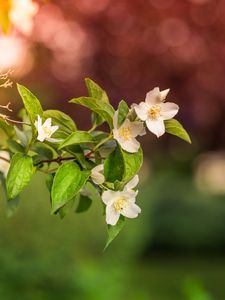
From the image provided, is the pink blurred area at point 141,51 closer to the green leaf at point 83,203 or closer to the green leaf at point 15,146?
the green leaf at point 83,203

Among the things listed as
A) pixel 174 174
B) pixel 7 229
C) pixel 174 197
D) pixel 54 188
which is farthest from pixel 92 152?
pixel 174 174

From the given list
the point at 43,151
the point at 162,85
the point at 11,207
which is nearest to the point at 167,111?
the point at 43,151

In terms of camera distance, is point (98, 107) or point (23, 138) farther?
point (23, 138)

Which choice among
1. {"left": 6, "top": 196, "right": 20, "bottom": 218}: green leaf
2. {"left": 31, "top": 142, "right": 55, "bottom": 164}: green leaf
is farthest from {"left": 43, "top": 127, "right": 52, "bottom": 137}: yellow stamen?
{"left": 6, "top": 196, "right": 20, "bottom": 218}: green leaf

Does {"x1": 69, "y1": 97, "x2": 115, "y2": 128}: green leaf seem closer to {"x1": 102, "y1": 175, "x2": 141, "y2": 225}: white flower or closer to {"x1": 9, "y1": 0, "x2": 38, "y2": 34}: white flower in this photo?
{"x1": 102, "y1": 175, "x2": 141, "y2": 225}: white flower

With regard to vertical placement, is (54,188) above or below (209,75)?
below

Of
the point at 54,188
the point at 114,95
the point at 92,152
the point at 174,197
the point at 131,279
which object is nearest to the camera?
the point at 54,188

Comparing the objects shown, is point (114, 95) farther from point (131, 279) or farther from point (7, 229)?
point (7, 229)

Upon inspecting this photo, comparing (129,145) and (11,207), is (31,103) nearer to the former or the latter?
(129,145)
